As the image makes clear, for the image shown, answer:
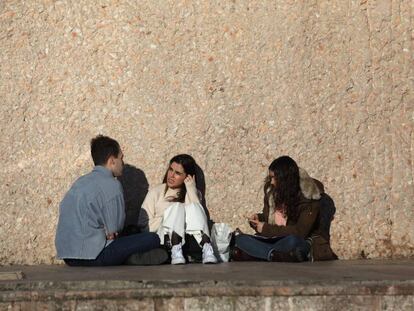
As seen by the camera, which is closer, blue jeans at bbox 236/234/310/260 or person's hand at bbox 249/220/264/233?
blue jeans at bbox 236/234/310/260

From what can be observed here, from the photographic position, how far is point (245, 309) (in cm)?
644

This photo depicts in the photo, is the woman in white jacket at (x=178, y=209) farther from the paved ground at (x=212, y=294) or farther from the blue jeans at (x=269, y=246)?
the paved ground at (x=212, y=294)

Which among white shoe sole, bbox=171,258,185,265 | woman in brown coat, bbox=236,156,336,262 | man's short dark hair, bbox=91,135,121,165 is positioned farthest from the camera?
woman in brown coat, bbox=236,156,336,262

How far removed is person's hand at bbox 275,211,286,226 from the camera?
904cm

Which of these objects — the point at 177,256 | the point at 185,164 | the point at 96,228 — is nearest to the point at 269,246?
the point at 177,256

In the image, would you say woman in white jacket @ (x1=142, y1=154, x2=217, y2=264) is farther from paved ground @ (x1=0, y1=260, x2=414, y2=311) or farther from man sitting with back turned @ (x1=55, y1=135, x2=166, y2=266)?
paved ground @ (x1=0, y1=260, x2=414, y2=311)

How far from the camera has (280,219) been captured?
9.06 m

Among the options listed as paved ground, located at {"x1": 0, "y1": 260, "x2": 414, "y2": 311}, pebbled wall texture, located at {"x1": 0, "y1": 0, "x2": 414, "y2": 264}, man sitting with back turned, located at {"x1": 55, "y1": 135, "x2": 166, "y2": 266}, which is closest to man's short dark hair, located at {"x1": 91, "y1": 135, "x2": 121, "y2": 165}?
man sitting with back turned, located at {"x1": 55, "y1": 135, "x2": 166, "y2": 266}

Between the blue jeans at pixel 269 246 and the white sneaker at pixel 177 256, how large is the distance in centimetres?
62

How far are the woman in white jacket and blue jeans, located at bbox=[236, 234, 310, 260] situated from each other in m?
0.33

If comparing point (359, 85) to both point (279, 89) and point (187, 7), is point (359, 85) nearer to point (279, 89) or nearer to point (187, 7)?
point (279, 89)

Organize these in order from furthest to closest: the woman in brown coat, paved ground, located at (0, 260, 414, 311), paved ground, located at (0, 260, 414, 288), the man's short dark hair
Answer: the woman in brown coat
the man's short dark hair
paved ground, located at (0, 260, 414, 288)
paved ground, located at (0, 260, 414, 311)

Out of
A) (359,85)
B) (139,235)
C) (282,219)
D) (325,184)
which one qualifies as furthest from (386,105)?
(139,235)

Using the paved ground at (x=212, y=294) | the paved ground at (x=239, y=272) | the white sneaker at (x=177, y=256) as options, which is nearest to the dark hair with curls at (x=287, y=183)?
the paved ground at (x=239, y=272)
